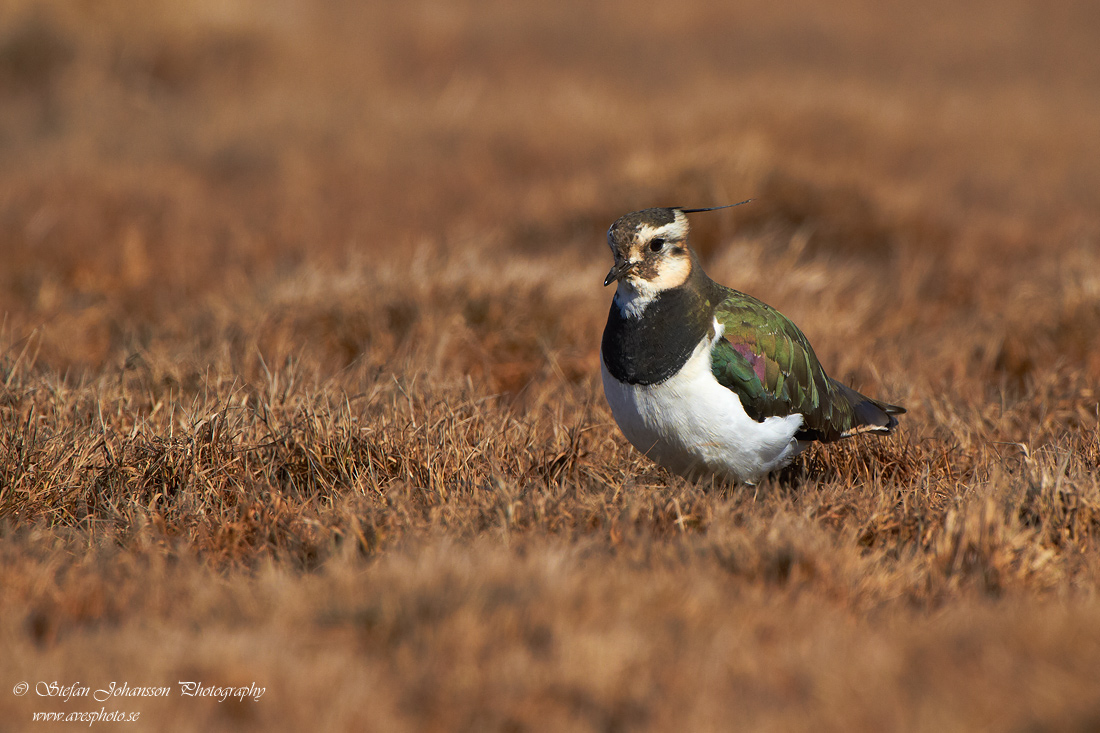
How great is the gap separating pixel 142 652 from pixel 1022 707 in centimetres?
209

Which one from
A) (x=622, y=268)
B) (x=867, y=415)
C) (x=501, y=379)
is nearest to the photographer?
(x=622, y=268)

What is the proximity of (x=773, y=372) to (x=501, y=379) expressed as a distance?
2166 mm

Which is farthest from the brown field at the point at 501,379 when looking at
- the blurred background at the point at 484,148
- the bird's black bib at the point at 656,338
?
the bird's black bib at the point at 656,338

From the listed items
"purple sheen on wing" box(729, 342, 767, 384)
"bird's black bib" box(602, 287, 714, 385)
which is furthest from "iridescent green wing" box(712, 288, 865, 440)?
"bird's black bib" box(602, 287, 714, 385)

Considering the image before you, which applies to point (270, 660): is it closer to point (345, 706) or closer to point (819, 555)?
point (345, 706)

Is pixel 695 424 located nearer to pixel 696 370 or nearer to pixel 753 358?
pixel 696 370

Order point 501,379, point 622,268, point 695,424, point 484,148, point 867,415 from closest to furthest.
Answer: point 695,424
point 622,268
point 867,415
point 501,379
point 484,148

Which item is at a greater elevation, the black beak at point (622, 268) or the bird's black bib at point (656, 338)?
the black beak at point (622, 268)

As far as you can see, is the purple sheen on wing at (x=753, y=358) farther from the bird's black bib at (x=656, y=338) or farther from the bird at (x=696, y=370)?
the bird's black bib at (x=656, y=338)

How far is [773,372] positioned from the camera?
3.81 metres

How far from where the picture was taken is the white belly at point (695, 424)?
→ 3.54 meters

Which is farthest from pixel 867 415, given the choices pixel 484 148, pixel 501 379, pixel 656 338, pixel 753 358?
pixel 484 148

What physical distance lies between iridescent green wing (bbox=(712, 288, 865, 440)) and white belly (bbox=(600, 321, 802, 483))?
52 millimetres

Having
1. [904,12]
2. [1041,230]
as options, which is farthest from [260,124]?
[904,12]
